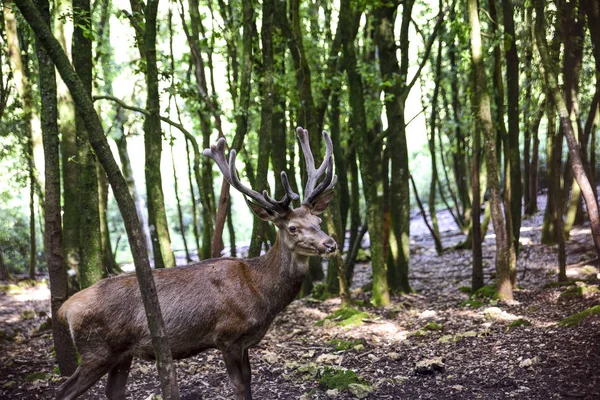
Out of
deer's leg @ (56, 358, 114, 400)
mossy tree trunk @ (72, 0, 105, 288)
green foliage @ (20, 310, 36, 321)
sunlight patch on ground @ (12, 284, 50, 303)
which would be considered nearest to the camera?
deer's leg @ (56, 358, 114, 400)

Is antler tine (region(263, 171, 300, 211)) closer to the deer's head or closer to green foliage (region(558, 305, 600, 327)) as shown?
the deer's head

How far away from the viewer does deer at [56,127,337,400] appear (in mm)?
5578

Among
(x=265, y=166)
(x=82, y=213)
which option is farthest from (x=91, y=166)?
(x=265, y=166)

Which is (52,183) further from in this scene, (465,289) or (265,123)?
(465,289)

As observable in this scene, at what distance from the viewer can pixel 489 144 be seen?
32.4 ft

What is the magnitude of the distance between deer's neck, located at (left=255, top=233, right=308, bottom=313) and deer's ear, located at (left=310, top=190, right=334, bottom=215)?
592 mm

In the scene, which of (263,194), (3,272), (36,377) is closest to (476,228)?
(263,194)

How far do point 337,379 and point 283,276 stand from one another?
1439 mm

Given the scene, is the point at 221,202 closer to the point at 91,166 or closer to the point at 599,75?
the point at 91,166

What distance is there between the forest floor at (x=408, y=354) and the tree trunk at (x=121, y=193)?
2.40 metres

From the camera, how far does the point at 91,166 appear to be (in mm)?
7590

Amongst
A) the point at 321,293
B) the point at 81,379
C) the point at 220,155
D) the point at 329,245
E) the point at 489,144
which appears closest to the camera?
the point at 81,379

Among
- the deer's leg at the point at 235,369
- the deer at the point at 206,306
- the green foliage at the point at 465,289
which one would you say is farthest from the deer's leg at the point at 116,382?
the green foliage at the point at 465,289

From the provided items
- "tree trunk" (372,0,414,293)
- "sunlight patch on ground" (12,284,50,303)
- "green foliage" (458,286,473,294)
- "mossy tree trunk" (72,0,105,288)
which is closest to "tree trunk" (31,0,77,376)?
"mossy tree trunk" (72,0,105,288)
